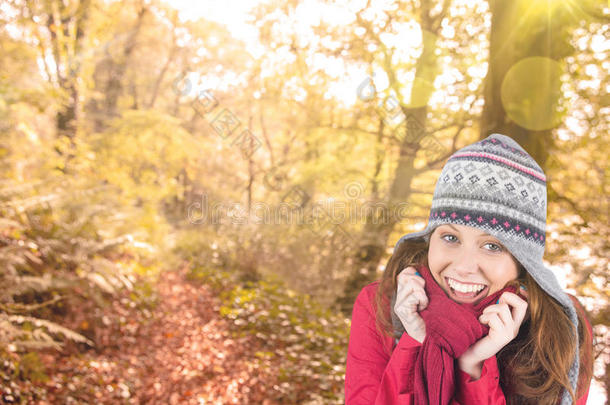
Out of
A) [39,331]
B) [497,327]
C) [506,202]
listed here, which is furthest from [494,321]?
[39,331]

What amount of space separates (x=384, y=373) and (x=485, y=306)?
1.71 feet

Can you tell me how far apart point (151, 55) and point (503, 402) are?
769 inches

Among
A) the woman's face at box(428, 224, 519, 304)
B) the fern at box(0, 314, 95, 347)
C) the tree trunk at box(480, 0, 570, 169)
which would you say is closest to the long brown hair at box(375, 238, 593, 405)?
the woman's face at box(428, 224, 519, 304)

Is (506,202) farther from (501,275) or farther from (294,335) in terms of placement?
(294,335)

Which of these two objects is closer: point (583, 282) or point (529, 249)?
point (529, 249)

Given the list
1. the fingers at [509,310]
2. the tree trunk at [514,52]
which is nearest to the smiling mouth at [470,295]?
the fingers at [509,310]

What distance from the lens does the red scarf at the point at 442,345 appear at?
1.42 m

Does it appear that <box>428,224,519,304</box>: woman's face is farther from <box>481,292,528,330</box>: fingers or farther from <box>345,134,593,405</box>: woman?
<box>481,292,528,330</box>: fingers

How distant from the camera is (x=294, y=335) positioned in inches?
227

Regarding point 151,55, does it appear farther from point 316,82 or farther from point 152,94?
point 316,82

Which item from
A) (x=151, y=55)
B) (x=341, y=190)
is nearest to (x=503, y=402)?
(x=341, y=190)

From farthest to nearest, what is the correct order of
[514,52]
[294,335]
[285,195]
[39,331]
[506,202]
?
[285,195]
[294,335]
[39,331]
[514,52]
[506,202]

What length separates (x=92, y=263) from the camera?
5469 mm

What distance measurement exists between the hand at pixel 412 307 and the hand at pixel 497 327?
7.8 inches
